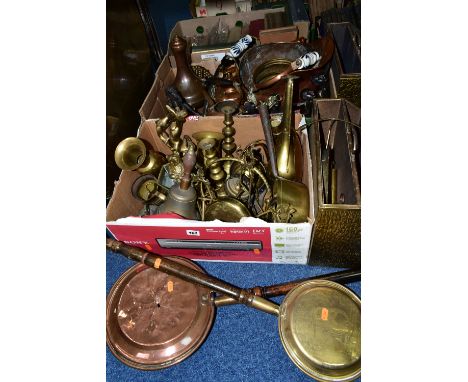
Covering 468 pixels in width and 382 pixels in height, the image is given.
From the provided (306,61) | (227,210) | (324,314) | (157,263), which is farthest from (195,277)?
(306,61)

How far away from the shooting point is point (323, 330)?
2.67ft

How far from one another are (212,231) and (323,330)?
407 millimetres

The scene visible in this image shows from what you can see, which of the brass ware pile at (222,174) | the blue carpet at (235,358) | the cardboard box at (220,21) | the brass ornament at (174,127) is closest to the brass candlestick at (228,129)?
the brass ware pile at (222,174)

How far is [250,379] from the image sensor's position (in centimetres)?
96

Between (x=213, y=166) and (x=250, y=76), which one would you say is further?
(x=250, y=76)

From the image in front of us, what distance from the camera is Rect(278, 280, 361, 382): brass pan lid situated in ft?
2.53

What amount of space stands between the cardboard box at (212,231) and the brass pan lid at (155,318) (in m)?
0.10

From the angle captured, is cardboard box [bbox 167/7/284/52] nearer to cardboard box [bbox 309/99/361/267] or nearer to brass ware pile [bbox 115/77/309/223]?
brass ware pile [bbox 115/77/309/223]

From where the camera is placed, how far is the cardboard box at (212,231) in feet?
2.95

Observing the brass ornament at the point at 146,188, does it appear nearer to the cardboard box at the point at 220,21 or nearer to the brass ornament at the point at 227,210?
the brass ornament at the point at 227,210

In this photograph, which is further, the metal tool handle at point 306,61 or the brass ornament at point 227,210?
the metal tool handle at point 306,61

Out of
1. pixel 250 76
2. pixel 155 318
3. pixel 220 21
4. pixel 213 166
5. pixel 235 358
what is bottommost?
pixel 235 358

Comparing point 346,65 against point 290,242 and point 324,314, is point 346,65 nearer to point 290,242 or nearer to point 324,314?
point 290,242

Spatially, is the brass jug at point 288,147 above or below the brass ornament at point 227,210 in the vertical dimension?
above
